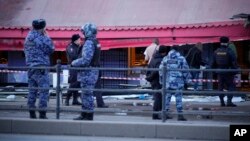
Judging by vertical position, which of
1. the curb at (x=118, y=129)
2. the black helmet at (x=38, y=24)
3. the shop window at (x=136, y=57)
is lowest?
the curb at (x=118, y=129)

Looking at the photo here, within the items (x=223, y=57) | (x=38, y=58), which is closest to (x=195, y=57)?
(x=223, y=57)

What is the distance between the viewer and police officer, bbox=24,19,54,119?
11836 millimetres

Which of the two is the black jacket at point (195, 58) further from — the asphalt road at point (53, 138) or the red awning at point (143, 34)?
the asphalt road at point (53, 138)

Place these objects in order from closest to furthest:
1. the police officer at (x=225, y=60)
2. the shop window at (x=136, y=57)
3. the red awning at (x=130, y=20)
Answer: the police officer at (x=225, y=60) < the red awning at (x=130, y=20) < the shop window at (x=136, y=57)

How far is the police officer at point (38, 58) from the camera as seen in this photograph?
11.8 meters

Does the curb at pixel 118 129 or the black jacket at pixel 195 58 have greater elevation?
the black jacket at pixel 195 58

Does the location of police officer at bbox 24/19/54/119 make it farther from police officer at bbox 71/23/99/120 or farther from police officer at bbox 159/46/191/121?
police officer at bbox 159/46/191/121

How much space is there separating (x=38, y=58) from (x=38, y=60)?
1.6 inches

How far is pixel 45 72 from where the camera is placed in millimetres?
11781

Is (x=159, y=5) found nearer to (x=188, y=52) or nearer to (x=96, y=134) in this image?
(x=188, y=52)

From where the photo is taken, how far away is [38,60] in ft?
39.1

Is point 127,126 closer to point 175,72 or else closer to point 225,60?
point 175,72

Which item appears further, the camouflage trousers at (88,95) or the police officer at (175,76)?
the police officer at (175,76)

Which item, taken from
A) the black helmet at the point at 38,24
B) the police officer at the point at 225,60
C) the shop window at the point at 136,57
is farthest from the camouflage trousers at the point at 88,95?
the shop window at the point at 136,57
